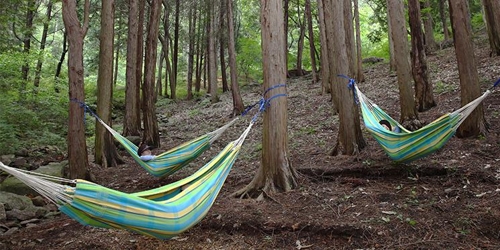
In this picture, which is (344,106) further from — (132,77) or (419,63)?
(132,77)

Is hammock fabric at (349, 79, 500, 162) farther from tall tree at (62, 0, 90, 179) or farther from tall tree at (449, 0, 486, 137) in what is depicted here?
tall tree at (62, 0, 90, 179)

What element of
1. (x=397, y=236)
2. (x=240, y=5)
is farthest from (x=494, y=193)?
(x=240, y=5)

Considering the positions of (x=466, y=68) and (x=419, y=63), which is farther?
(x=419, y=63)

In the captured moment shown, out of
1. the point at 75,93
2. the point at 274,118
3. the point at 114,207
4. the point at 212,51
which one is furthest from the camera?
the point at 212,51

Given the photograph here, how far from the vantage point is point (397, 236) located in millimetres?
2447

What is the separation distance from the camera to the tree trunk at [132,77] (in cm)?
726

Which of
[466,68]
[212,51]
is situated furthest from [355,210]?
[212,51]

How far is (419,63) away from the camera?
5.18m

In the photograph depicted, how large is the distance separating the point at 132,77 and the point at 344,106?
180 inches

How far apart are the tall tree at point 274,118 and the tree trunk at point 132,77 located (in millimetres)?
4446

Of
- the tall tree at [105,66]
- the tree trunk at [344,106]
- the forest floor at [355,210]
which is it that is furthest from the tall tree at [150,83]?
the tree trunk at [344,106]

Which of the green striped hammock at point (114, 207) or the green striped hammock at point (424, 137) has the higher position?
the green striped hammock at point (424, 137)

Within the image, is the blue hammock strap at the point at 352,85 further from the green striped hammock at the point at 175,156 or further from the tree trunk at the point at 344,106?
the green striped hammock at the point at 175,156

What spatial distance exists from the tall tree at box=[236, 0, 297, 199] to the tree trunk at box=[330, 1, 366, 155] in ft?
3.57
